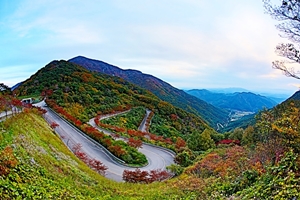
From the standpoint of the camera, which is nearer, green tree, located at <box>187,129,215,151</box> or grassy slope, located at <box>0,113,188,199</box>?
grassy slope, located at <box>0,113,188,199</box>

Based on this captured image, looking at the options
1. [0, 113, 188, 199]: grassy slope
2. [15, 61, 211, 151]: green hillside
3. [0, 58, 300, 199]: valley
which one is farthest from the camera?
[15, 61, 211, 151]: green hillside

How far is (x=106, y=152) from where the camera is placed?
18250 mm

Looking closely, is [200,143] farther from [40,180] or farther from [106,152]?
[40,180]

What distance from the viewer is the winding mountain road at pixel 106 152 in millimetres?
16167

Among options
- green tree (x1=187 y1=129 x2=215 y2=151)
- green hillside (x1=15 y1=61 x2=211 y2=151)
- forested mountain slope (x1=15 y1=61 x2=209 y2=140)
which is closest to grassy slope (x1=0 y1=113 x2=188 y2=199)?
green tree (x1=187 y1=129 x2=215 y2=151)

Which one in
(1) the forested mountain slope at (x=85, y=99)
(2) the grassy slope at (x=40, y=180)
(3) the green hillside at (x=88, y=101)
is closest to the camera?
(2) the grassy slope at (x=40, y=180)

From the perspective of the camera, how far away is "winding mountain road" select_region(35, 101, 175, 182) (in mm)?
16167

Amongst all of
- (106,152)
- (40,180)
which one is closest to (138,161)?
(106,152)

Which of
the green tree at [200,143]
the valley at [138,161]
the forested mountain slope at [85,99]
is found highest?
the forested mountain slope at [85,99]

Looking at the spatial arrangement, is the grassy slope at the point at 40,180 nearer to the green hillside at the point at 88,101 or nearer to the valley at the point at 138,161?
the valley at the point at 138,161

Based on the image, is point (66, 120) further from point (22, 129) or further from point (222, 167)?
point (222, 167)

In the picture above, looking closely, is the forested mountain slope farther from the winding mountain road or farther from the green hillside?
the winding mountain road

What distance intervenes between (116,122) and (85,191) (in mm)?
24003

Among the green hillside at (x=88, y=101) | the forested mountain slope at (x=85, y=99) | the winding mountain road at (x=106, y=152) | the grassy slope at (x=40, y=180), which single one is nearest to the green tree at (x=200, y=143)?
the green hillside at (x=88, y=101)
